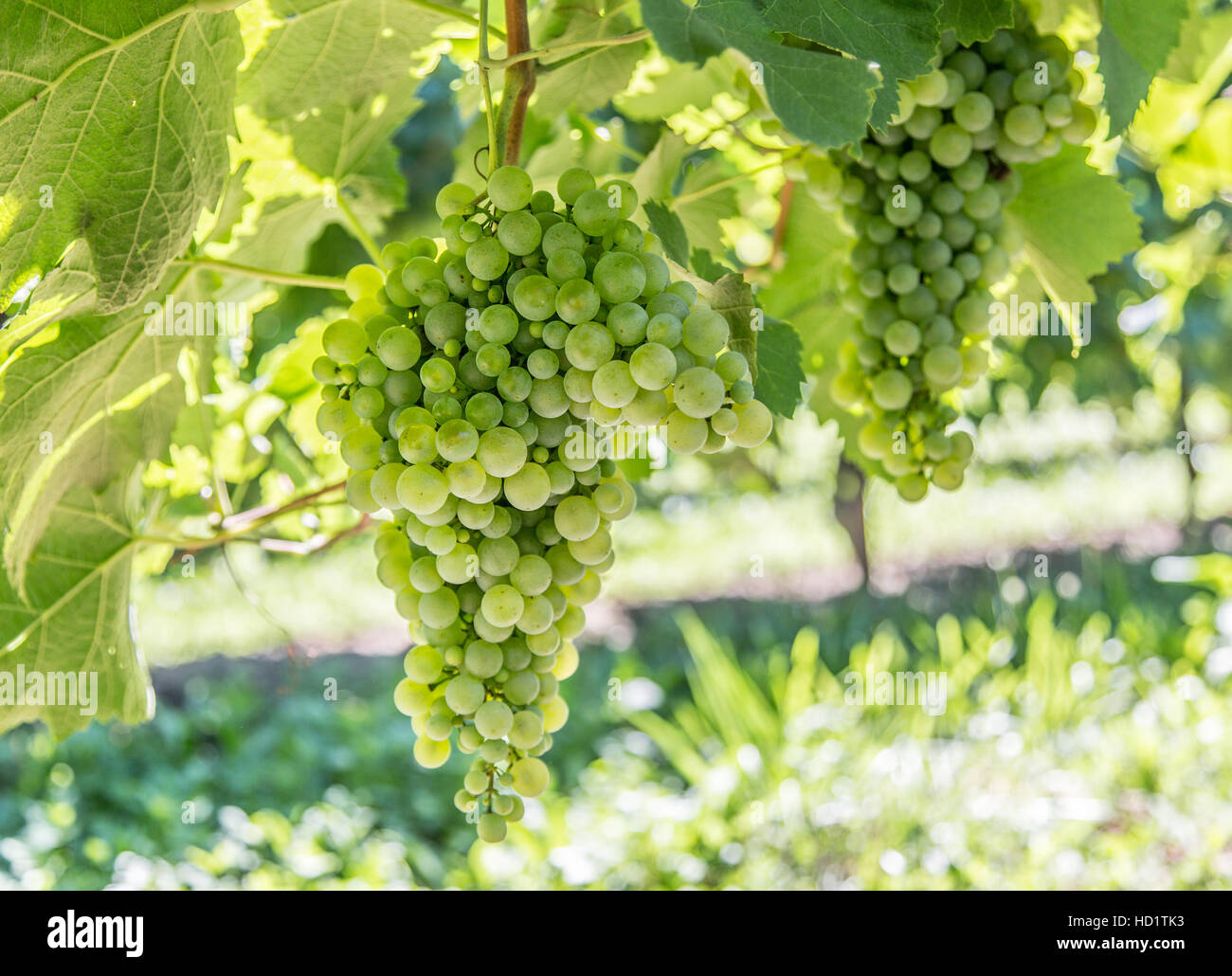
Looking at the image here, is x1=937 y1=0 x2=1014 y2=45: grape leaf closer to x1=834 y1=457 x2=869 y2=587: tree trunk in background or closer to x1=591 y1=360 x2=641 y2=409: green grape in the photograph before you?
x1=591 y1=360 x2=641 y2=409: green grape

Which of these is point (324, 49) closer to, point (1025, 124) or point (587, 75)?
point (587, 75)

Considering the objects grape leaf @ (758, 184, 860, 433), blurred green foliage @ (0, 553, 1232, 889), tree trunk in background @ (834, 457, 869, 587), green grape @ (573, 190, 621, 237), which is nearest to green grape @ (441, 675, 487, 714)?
green grape @ (573, 190, 621, 237)

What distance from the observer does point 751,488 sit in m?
5.34

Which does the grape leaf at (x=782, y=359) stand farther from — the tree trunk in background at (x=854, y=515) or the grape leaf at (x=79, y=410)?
the tree trunk in background at (x=854, y=515)

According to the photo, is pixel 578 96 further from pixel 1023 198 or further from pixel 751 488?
pixel 751 488

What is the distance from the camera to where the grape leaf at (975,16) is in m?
0.47

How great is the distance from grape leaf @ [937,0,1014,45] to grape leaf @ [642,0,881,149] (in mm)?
111

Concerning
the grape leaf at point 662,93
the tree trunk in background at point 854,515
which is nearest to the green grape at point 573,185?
the grape leaf at point 662,93

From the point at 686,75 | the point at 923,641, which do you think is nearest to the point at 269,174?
the point at 686,75

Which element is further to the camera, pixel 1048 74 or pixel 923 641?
pixel 923 641

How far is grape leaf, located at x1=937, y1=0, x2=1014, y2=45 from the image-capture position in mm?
474

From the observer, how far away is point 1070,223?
0.69m

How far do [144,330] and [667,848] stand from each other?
78.7 inches

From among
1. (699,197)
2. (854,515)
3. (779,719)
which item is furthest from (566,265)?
(854,515)
